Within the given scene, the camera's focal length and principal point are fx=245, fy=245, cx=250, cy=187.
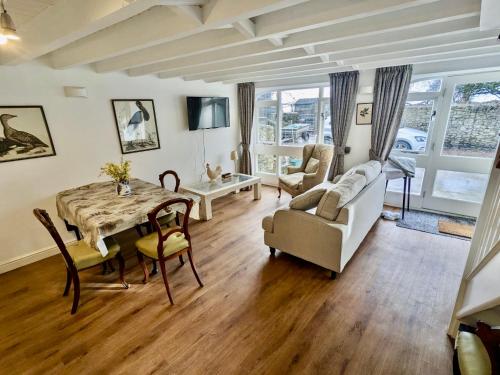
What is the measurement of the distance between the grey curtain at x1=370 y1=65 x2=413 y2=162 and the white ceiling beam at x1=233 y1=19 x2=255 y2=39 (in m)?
2.71

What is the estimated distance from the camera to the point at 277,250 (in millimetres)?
3014

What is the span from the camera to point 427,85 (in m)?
3.57

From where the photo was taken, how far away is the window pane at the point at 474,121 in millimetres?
3209

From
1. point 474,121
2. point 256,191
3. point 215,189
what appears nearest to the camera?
point 474,121

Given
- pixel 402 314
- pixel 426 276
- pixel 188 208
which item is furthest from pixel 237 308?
pixel 426 276

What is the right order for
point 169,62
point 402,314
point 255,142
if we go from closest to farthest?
point 402,314 → point 169,62 → point 255,142

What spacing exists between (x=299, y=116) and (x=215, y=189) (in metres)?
2.27

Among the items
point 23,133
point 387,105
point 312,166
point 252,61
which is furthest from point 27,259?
point 387,105

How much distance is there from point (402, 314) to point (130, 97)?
406cm

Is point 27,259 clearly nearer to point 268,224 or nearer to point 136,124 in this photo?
point 136,124

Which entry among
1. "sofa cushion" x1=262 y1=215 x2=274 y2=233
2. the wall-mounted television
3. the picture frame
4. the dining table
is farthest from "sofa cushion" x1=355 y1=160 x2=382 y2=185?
the wall-mounted television

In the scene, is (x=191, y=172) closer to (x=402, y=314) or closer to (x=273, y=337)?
(x=273, y=337)

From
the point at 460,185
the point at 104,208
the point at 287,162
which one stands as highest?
the point at 104,208

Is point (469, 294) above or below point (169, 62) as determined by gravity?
below
